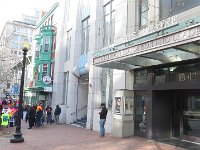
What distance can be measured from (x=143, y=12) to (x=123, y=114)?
5890 mm

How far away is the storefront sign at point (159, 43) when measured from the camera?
856cm

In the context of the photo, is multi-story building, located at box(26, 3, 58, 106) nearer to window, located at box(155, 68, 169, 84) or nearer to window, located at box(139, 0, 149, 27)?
window, located at box(139, 0, 149, 27)

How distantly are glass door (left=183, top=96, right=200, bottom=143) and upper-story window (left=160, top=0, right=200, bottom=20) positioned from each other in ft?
13.3

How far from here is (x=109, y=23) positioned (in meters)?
19.2

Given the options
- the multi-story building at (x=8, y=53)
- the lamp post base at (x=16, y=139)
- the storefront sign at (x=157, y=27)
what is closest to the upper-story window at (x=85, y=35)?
the multi-story building at (x=8, y=53)

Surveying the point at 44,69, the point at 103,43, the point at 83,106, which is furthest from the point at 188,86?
the point at 44,69

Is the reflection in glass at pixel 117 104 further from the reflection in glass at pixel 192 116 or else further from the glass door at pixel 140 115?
the reflection in glass at pixel 192 116

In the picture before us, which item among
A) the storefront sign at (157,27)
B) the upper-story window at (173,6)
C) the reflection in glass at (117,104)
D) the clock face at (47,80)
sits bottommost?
the reflection in glass at (117,104)

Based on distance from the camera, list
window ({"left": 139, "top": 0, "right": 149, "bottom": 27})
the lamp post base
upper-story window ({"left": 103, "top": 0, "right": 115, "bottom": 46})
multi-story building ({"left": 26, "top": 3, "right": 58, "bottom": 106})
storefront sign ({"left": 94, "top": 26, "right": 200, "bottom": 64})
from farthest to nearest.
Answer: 1. multi-story building ({"left": 26, "top": 3, "right": 58, "bottom": 106})
2. upper-story window ({"left": 103, "top": 0, "right": 115, "bottom": 46})
3. window ({"left": 139, "top": 0, "right": 149, "bottom": 27})
4. the lamp post base
5. storefront sign ({"left": 94, "top": 26, "right": 200, "bottom": 64})

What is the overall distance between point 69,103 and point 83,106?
4.00ft

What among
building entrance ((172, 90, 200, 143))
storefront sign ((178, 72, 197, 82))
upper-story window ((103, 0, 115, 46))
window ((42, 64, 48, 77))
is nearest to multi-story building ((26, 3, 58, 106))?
window ((42, 64, 48, 77))

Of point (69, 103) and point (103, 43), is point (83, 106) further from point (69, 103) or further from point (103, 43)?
point (103, 43)

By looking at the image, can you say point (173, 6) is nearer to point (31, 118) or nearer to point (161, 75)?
point (161, 75)

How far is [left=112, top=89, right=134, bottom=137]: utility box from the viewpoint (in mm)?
14391
